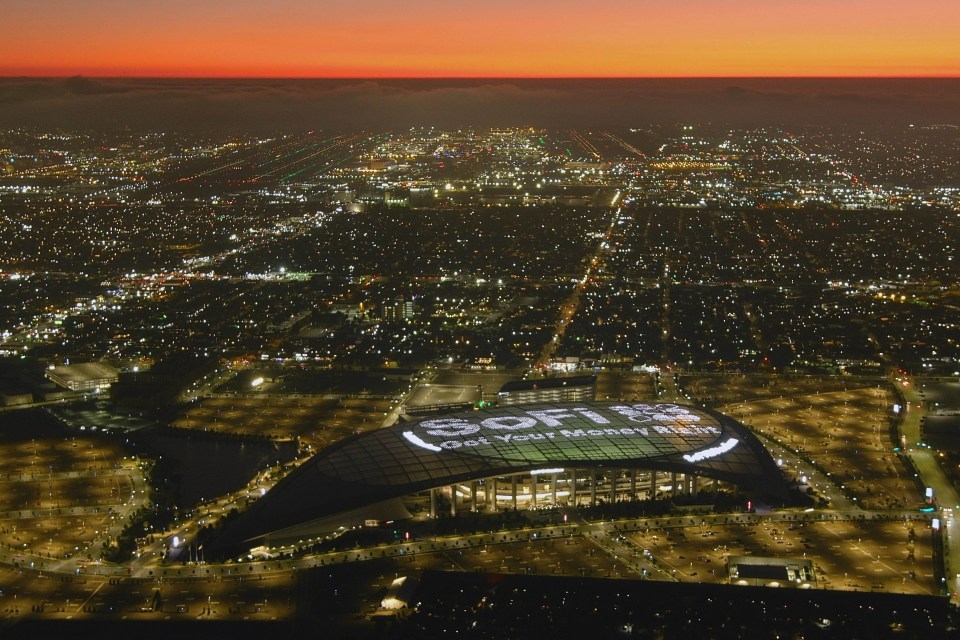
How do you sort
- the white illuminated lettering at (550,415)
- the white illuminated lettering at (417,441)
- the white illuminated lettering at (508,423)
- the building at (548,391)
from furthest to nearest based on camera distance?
the building at (548,391)
the white illuminated lettering at (550,415)
the white illuminated lettering at (508,423)
the white illuminated lettering at (417,441)

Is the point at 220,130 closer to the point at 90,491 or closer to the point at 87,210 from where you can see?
the point at 87,210

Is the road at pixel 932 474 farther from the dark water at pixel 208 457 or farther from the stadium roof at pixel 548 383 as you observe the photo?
the dark water at pixel 208 457

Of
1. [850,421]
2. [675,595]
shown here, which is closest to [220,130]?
[850,421]

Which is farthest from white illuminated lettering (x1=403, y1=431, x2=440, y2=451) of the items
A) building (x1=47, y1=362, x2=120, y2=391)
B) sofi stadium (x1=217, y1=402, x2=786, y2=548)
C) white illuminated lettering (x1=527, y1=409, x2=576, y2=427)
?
building (x1=47, y1=362, x2=120, y2=391)

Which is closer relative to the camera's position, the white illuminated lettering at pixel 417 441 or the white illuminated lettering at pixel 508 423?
the white illuminated lettering at pixel 417 441

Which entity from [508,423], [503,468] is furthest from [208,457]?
[503,468]

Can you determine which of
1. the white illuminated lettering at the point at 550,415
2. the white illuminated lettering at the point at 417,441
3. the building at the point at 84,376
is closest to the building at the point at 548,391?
the white illuminated lettering at the point at 550,415

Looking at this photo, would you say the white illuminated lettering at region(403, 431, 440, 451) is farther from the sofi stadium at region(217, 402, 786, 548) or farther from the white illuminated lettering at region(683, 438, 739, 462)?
the white illuminated lettering at region(683, 438, 739, 462)
